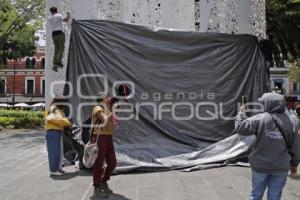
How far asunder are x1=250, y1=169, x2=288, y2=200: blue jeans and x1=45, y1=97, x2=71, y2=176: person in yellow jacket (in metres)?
4.74

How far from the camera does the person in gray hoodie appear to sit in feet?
17.2

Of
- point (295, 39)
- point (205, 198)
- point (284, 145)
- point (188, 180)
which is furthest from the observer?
point (295, 39)

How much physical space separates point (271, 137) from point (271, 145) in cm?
9

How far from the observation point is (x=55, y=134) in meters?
9.32

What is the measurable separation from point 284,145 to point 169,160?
14.6 ft

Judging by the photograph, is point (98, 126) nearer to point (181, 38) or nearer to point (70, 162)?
point (70, 162)

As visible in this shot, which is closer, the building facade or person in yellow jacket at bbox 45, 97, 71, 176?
person in yellow jacket at bbox 45, 97, 71, 176

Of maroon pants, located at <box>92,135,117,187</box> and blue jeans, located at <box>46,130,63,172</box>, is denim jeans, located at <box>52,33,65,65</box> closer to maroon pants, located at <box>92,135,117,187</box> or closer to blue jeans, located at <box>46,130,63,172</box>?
blue jeans, located at <box>46,130,63,172</box>

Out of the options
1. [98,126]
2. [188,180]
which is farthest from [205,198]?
[98,126]

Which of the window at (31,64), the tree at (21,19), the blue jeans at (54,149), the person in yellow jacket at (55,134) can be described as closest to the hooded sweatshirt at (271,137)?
the person in yellow jacket at (55,134)

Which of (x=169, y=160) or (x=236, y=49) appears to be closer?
(x=169, y=160)

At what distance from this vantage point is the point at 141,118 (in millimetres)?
10008

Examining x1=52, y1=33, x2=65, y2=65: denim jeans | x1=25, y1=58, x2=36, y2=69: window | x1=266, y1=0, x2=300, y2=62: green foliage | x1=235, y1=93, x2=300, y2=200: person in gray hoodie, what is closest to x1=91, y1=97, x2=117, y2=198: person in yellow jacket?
x1=235, y1=93, x2=300, y2=200: person in gray hoodie

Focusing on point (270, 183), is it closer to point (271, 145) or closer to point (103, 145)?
point (271, 145)
